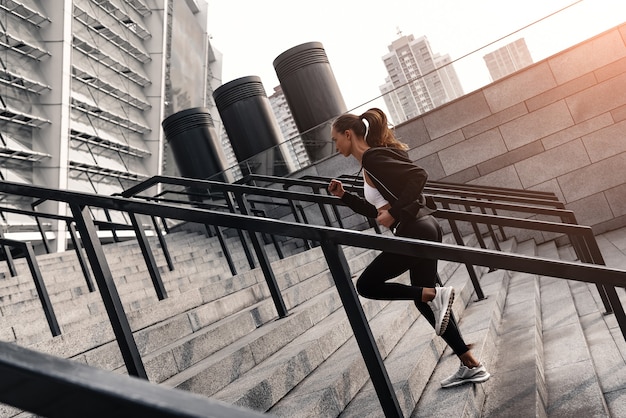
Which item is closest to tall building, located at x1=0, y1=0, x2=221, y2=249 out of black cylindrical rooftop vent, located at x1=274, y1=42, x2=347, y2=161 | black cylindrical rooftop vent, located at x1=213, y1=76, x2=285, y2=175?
black cylindrical rooftop vent, located at x1=213, y1=76, x2=285, y2=175

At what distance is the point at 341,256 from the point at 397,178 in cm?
96

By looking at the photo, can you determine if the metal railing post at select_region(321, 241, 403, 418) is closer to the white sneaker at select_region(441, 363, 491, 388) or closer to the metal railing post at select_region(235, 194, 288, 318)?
the white sneaker at select_region(441, 363, 491, 388)

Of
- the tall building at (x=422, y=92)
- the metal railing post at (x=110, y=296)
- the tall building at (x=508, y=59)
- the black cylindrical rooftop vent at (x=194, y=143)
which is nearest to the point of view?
the metal railing post at (x=110, y=296)

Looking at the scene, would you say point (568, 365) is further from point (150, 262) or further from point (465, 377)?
point (150, 262)

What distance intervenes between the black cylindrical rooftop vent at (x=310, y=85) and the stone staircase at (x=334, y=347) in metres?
8.02

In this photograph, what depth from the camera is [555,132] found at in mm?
10680

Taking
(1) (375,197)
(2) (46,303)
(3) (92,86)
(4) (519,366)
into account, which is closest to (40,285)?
(2) (46,303)

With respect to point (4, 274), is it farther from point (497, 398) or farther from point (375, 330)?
point (497, 398)

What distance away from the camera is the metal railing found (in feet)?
6.91

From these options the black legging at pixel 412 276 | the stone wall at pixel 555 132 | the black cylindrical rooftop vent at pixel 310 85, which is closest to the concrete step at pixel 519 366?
the black legging at pixel 412 276

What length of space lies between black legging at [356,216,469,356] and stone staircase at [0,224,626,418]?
26 centimetres

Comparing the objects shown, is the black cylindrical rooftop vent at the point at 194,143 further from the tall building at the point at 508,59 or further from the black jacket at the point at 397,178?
→ the black jacket at the point at 397,178

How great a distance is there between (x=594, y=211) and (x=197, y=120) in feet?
33.0

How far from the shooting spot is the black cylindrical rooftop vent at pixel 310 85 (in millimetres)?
13656
